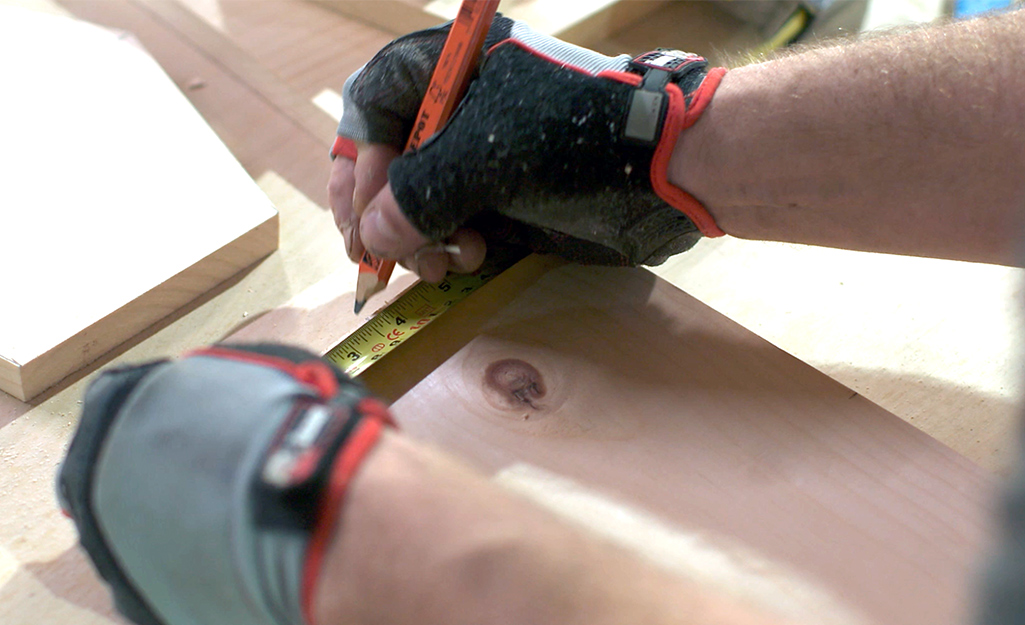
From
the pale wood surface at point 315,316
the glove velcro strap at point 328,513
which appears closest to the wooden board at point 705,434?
the pale wood surface at point 315,316

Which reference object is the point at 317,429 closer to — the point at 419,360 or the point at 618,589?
the point at 618,589

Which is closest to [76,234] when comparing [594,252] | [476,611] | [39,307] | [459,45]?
[39,307]

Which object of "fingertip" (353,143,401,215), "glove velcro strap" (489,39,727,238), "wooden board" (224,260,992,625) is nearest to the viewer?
"wooden board" (224,260,992,625)

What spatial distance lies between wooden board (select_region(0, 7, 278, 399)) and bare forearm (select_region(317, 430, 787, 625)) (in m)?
0.66

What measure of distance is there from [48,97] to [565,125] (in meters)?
0.88

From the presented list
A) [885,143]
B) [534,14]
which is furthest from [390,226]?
[534,14]

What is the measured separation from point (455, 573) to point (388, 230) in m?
0.52

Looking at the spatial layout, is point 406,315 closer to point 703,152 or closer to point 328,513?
point 703,152

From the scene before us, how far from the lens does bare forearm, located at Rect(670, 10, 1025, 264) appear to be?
762 mm

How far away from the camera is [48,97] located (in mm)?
1131

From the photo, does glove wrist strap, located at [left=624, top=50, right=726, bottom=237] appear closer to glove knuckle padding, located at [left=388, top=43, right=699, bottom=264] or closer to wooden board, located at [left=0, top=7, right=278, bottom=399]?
glove knuckle padding, located at [left=388, top=43, right=699, bottom=264]

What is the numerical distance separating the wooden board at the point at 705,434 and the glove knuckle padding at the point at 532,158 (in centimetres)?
14

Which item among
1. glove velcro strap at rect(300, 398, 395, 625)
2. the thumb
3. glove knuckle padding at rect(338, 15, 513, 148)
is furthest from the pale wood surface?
glove velcro strap at rect(300, 398, 395, 625)

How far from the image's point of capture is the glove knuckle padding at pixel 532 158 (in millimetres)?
790
